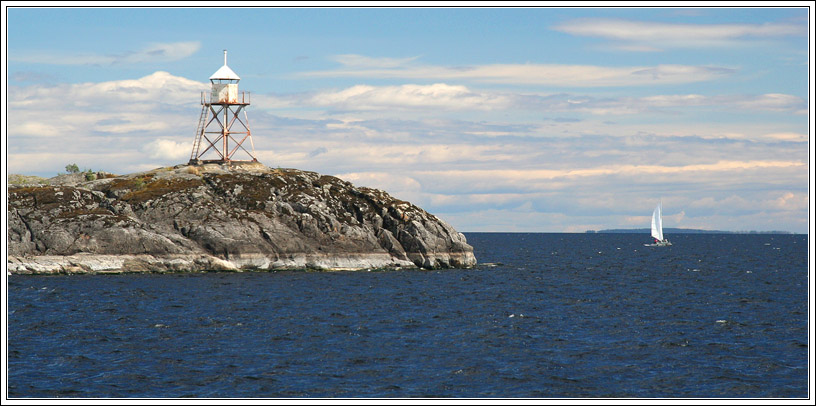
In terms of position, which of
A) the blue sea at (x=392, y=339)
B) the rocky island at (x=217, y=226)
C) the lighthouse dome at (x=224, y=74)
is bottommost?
the blue sea at (x=392, y=339)

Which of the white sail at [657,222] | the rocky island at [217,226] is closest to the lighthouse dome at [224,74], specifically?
the rocky island at [217,226]

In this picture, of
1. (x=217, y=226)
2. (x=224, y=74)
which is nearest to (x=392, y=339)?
(x=217, y=226)

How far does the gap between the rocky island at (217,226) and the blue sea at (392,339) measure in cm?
393

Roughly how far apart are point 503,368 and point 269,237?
4610cm

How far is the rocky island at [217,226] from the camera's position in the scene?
71.1 metres

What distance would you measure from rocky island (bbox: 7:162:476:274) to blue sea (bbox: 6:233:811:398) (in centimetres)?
393

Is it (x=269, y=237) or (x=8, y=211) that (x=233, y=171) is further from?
(x=8, y=211)

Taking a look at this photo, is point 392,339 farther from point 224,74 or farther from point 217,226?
point 224,74

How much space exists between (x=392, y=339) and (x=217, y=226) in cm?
3880

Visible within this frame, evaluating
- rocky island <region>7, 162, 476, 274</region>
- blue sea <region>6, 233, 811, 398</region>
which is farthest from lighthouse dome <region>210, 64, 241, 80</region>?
blue sea <region>6, 233, 811, 398</region>

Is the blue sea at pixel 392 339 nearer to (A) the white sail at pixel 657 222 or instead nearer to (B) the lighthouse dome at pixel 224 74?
(B) the lighthouse dome at pixel 224 74

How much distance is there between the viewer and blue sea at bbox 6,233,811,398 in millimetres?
30391

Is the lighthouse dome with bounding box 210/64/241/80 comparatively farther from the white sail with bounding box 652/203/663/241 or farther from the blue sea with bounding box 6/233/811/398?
the white sail with bounding box 652/203/663/241

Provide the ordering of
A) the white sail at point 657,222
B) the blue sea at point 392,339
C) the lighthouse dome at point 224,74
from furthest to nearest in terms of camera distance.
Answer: the white sail at point 657,222
the lighthouse dome at point 224,74
the blue sea at point 392,339
